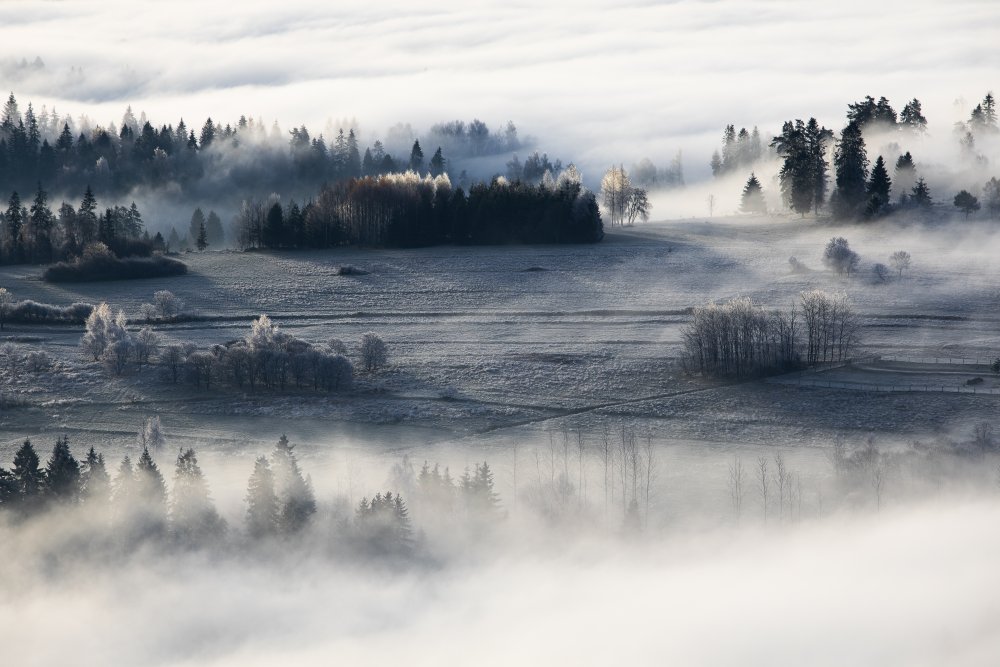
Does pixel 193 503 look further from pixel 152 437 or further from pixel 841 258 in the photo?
pixel 841 258

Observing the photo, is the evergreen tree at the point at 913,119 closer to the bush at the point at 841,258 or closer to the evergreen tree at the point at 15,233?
the bush at the point at 841,258

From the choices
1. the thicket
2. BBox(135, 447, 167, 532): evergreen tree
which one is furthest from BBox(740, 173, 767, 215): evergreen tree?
BBox(135, 447, 167, 532): evergreen tree

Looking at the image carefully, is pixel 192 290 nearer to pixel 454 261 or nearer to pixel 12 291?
pixel 12 291

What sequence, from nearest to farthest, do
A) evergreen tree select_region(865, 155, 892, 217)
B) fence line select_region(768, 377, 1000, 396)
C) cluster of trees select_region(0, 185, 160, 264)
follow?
fence line select_region(768, 377, 1000, 396), cluster of trees select_region(0, 185, 160, 264), evergreen tree select_region(865, 155, 892, 217)

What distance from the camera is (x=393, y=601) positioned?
6512 cm

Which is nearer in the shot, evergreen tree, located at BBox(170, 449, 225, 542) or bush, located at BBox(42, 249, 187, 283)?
evergreen tree, located at BBox(170, 449, 225, 542)

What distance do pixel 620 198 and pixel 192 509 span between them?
11346cm

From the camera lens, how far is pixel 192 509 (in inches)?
2692

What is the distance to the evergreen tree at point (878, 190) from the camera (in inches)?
5827

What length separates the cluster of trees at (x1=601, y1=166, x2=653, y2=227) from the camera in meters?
173

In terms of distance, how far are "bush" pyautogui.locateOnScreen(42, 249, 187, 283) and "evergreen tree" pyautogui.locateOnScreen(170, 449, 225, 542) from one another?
224ft

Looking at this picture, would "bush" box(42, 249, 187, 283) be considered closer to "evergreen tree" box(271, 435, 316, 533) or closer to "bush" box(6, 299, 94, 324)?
"bush" box(6, 299, 94, 324)

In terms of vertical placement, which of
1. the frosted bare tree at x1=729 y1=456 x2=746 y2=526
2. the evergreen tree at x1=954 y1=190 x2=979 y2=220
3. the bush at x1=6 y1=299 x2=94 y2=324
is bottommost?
the frosted bare tree at x1=729 y1=456 x2=746 y2=526

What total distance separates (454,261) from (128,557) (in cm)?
7335
